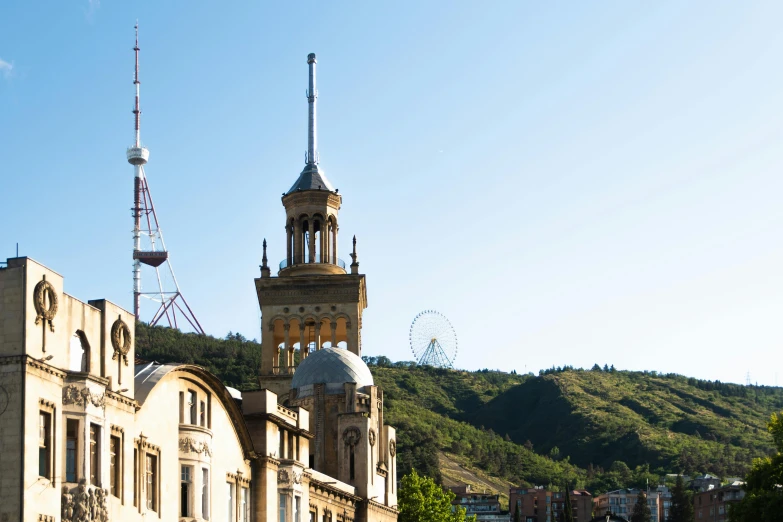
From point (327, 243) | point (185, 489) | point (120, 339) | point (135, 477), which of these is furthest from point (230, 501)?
point (327, 243)

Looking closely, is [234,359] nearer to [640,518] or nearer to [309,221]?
[640,518]

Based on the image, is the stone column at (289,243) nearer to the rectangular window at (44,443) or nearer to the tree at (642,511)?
the rectangular window at (44,443)

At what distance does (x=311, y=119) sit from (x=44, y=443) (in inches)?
2390

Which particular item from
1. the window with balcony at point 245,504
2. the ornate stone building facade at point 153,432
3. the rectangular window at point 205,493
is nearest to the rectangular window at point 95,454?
the ornate stone building facade at point 153,432

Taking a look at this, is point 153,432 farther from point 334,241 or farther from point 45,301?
point 334,241

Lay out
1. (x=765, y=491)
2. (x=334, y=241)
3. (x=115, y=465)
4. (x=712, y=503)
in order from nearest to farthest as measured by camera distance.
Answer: (x=115, y=465) → (x=765, y=491) → (x=334, y=241) → (x=712, y=503)

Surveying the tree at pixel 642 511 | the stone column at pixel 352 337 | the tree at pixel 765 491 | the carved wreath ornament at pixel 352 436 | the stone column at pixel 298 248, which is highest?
the stone column at pixel 298 248

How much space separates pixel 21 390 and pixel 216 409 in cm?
1506

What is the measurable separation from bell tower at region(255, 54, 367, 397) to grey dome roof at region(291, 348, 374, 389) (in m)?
8.00

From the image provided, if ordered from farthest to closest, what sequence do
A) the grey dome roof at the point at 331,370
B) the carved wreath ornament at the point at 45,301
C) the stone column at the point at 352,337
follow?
the stone column at the point at 352,337 < the grey dome roof at the point at 331,370 < the carved wreath ornament at the point at 45,301

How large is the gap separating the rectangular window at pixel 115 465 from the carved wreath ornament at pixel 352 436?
30057 millimetres

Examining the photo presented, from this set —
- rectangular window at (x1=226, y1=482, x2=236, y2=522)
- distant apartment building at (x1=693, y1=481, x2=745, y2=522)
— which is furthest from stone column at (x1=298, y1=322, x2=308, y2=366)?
distant apartment building at (x1=693, y1=481, x2=745, y2=522)

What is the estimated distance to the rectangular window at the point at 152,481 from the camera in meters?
47.6

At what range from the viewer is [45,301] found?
135ft
